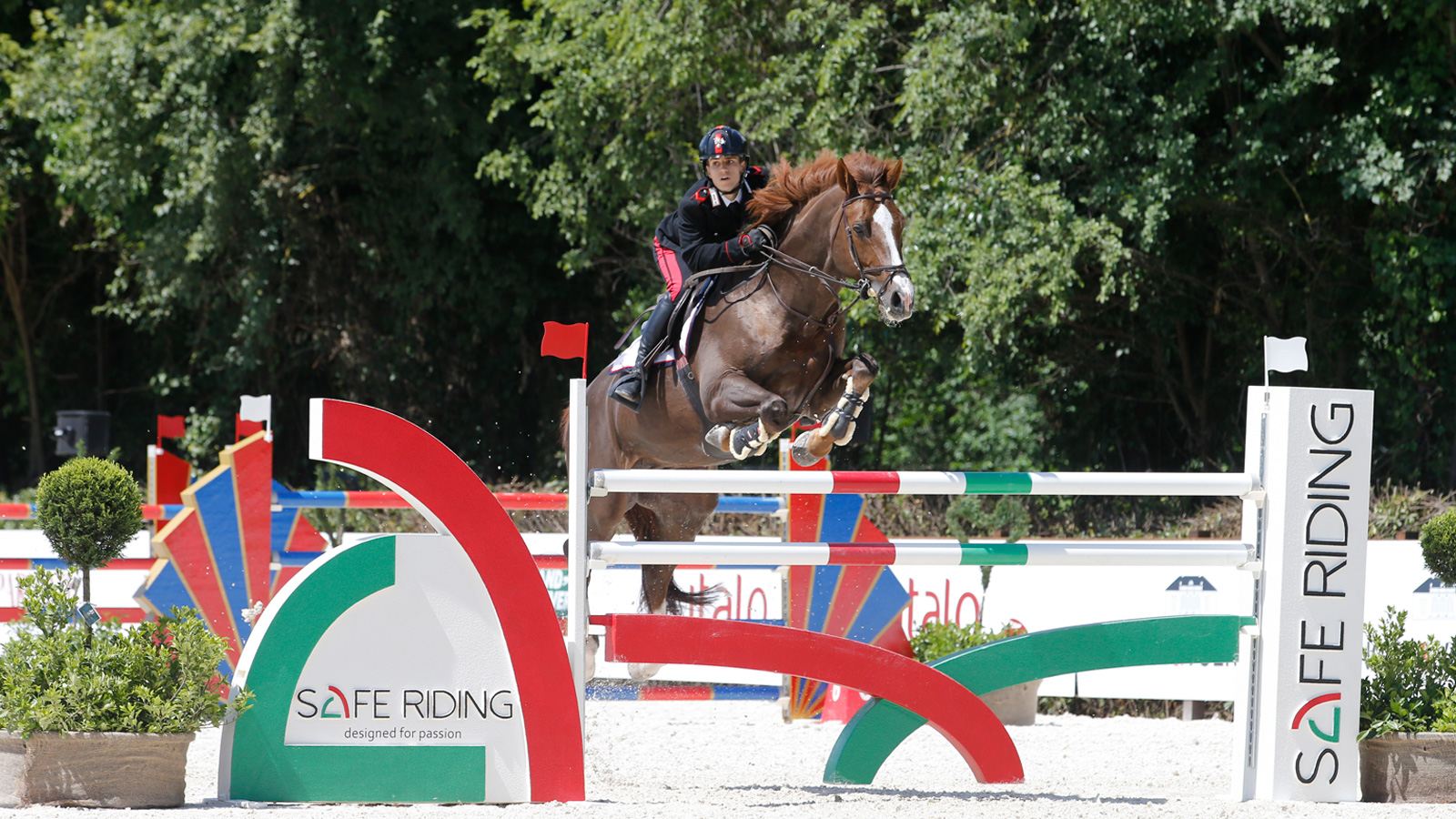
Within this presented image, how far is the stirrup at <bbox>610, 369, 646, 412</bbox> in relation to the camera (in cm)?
455

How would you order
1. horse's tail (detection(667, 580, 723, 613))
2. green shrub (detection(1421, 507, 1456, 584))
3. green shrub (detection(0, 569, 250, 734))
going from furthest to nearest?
horse's tail (detection(667, 580, 723, 613)) < green shrub (detection(1421, 507, 1456, 584)) < green shrub (detection(0, 569, 250, 734))

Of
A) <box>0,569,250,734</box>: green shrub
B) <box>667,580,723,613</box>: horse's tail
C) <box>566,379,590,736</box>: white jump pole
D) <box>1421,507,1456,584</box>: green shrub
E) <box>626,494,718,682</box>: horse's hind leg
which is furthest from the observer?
<box>667,580,723,613</box>: horse's tail

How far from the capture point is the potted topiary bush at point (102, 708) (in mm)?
2961

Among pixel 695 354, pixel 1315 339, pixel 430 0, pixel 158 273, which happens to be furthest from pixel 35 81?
pixel 1315 339

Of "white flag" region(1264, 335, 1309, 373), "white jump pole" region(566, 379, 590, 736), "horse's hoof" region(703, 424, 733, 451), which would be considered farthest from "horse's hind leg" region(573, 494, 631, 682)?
"white flag" region(1264, 335, 1309, 373)

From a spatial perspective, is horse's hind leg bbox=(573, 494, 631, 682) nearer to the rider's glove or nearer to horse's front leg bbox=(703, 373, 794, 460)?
horse's front leg bbox=(703, 373, 794, 460)

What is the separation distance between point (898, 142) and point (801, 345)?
5.65 m

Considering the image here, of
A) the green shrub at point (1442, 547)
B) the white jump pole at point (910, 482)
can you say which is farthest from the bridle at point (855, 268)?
the green shrub at point (1442, 547)

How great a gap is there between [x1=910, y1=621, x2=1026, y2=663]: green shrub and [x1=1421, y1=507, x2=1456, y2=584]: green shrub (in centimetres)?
196

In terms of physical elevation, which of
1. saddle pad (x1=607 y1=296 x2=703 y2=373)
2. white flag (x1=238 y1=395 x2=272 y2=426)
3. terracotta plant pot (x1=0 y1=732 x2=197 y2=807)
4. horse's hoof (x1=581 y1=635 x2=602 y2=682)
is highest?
saddle pad (x1=607 y1=296 x2=703 y2=373)

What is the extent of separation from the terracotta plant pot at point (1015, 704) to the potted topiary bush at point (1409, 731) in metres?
2.01

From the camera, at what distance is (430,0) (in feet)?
38.1

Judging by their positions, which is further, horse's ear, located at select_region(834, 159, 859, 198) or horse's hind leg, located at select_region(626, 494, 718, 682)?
horse's hind leg, located at select_region(626, 494, 718, 682)

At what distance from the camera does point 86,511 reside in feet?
12.6
